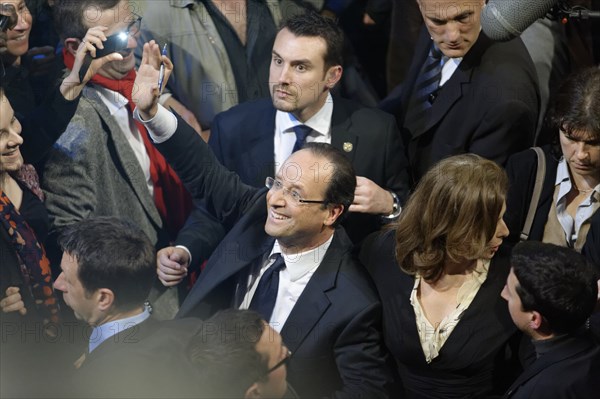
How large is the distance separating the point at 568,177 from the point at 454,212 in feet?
1.54

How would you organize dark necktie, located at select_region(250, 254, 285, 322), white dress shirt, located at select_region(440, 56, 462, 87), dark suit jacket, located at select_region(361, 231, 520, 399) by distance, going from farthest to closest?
white dress shirt, located at select_region(440, 56, 462, 87) → dark necktie, located at select_region(250, 254, 285, 322) → dark suit jacket, located at select_region(361, 231, 520, 399)

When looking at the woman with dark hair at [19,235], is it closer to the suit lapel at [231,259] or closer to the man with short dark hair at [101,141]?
the man with short dark hair at [101,141]

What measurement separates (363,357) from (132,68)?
4.13ft

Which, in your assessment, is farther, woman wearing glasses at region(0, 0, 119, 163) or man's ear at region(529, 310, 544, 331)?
woman wearing glasses at region(0, 0, 119, 163)

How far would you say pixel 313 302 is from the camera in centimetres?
301

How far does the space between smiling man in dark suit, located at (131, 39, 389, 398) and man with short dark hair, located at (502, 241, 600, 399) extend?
0.49 m

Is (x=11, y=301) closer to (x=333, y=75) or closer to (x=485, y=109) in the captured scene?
(x=333, y=75)

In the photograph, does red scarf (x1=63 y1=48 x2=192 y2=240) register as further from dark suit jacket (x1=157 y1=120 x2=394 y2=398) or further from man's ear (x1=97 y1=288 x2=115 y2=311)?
man's ear (x1=97 y1=288 x2=115 y2=311)

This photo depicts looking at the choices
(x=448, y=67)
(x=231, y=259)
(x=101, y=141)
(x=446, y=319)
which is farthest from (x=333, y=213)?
(x=101, y=141)

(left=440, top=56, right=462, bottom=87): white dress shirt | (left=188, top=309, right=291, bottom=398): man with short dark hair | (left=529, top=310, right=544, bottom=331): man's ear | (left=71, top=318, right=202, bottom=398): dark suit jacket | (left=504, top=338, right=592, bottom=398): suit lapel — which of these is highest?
(left=440, top=56, right=462, bottom=87): white dress shirt

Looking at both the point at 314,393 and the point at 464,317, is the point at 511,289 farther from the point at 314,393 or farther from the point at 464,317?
the point at 314,393

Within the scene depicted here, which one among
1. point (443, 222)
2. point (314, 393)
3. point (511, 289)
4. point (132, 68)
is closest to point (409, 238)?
point (443, 222)

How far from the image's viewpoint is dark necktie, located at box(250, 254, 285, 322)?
10.1 feet

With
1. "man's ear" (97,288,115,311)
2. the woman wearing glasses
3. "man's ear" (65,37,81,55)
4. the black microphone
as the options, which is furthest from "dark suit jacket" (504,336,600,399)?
"man's ear" (65,37,81,55)
